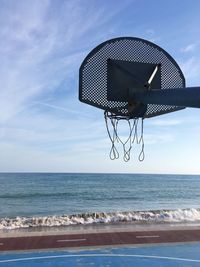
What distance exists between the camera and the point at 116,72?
15.4 feet

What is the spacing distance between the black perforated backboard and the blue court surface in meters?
9.34

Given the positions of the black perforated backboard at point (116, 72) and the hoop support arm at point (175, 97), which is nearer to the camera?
the hoop support arm at point (175, 97)

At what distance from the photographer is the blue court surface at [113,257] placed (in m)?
13.0

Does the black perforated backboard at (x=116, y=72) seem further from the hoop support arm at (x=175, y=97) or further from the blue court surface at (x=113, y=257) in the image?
the blue court surface at (x=113, y=257)

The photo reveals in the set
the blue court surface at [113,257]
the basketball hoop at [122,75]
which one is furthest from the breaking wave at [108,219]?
the basketball hoop at [122,75]

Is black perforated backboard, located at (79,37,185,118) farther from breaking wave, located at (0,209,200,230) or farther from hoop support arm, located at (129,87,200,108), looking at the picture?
breaking wave, located at (0,209,200,230)

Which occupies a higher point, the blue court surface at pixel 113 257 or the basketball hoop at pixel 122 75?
the basketball hoop at pixel 122 75

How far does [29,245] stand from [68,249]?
1.85 meters

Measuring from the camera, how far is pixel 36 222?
80.3 ft

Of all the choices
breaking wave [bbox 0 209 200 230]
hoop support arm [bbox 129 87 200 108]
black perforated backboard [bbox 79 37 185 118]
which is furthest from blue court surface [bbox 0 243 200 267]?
hoop support arm [bbox 129 87 200 108]

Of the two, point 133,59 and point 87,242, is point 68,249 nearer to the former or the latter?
point 87,242

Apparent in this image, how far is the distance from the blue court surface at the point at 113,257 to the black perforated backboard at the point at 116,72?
9.34m

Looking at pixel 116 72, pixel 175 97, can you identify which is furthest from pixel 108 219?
pixel 175 97

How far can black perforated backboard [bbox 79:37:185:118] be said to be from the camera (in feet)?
15.2
